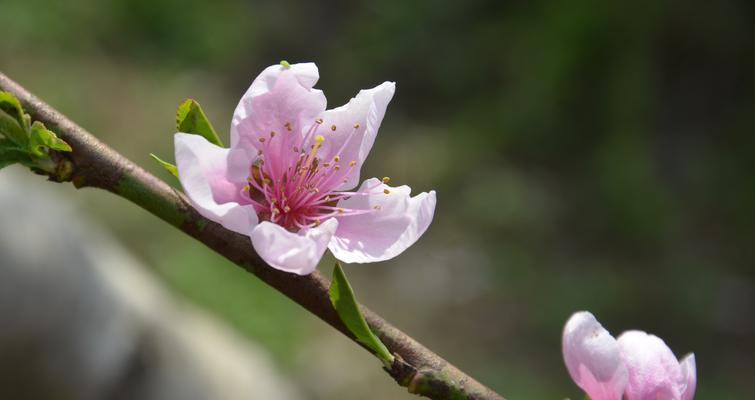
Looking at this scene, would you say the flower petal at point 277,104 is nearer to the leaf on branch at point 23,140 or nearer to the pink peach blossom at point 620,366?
the leaf on branch at point 23,140

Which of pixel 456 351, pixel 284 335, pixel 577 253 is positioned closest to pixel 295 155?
pixel 284 335

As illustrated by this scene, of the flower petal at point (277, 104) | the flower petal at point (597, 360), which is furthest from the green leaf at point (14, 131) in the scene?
the flower petal at point (597, 360)

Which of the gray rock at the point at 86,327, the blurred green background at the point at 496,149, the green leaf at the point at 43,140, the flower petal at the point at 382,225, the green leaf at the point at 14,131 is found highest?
the blurred green background at the point at 496,149

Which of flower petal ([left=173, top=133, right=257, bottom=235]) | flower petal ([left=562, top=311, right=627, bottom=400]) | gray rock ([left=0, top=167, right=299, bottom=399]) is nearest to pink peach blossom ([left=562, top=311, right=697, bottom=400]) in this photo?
flower petal ([left=562, top=311, right=627, bottom=400])

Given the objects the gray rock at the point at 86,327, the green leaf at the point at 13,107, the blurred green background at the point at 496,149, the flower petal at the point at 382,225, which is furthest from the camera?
the blurred green background at the point at 496,149

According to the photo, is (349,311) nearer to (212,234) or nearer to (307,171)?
(212,234)

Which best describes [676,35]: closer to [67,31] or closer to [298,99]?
[67,31]

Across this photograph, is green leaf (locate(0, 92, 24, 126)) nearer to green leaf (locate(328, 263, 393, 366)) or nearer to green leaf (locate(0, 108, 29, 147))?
green leaf (locate(0, 108, 29, 147))
